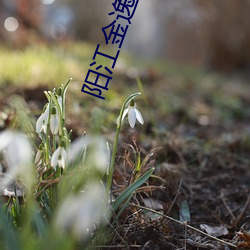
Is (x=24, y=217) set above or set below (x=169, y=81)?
below

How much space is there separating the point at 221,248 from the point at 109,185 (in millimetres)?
428

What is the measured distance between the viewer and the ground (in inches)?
57.7

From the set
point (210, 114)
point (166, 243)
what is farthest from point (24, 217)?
point (210, 114)

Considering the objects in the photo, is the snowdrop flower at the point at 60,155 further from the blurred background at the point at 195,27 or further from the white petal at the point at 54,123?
the blurred background at the point at 195,27

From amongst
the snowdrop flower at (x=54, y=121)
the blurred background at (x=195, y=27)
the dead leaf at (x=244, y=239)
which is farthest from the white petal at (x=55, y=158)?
the blurred background at (x=195, y=27)

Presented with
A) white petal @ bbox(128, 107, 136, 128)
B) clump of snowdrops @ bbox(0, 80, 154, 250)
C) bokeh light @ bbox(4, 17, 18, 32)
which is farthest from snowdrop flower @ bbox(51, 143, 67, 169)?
bokeh light @ bbox(4, 17, 18, 32)

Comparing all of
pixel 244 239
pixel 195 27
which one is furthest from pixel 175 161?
pixel 195 27

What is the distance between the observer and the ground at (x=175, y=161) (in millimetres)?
1466

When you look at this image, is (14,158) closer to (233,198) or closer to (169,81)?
(233,198)

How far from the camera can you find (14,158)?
3.86 ft

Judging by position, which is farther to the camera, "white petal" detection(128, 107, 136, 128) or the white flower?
"white petal" detection(128, 107, 136, 128)

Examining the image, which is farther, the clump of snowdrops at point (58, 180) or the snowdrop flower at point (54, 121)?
the snowdrop flower at point (54, 121)

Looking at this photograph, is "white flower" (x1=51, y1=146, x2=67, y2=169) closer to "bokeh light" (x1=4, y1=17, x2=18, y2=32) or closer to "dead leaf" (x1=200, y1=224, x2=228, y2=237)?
"dead leaf" (x1=200, y1=224, x2=228, y2=237)

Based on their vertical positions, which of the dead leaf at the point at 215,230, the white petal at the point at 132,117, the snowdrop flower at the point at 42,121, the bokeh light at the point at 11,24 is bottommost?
→ the dead leaf at the point at 215,230
